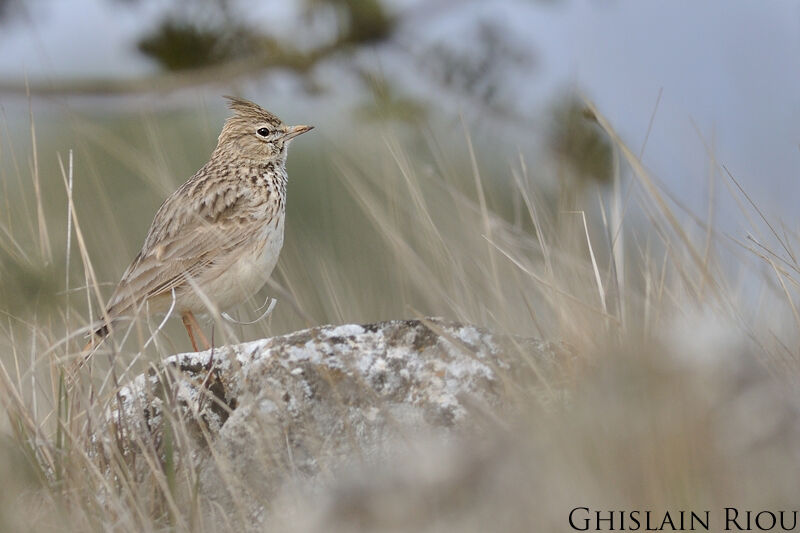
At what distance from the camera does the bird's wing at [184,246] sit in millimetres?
4340

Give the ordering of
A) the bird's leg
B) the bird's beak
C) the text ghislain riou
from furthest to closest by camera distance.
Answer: the bird's beak → the bird's leg → the text ghislain riou

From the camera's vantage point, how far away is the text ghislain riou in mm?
2156

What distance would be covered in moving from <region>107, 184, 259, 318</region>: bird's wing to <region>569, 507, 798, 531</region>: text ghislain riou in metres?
2.49

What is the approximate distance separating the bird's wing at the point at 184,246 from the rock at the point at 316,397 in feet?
3.01

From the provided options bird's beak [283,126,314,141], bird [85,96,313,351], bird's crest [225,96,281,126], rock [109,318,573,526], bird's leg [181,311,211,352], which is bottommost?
bird's leg [181,311,211,352]

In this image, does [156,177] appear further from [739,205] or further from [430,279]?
[739,205]

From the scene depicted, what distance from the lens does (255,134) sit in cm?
491

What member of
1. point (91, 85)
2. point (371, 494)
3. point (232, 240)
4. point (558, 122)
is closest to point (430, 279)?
point (232, 240)

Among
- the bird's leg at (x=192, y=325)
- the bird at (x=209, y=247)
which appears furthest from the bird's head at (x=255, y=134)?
the bird's leg at (x=192, y=325)

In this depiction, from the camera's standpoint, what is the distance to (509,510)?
220cm

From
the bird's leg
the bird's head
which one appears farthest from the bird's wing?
the bird's head

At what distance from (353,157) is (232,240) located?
110 centimetres

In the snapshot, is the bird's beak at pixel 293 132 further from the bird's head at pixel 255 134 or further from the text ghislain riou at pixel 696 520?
the text ghislain riou at pixel 696 520

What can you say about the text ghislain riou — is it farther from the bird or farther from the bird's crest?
the bird's crest
